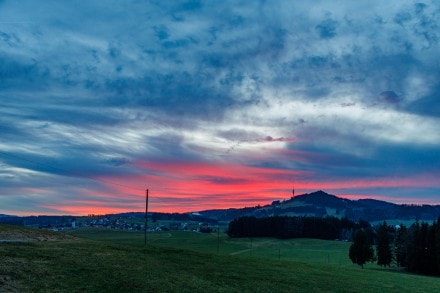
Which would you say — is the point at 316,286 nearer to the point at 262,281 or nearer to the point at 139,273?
the point at 262,281

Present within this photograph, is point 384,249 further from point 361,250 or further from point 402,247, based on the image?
point 361,250

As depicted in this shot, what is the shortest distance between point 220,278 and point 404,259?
92.0 meters

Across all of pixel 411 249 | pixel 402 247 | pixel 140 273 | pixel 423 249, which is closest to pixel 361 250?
pixel 402 247

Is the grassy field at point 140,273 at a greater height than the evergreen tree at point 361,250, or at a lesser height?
greater

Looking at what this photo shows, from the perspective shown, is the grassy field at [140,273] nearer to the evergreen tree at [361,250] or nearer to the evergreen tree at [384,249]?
the evergreen tree at [361,250]

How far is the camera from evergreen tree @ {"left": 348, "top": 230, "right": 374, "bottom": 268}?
119 m

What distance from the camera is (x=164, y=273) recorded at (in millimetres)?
40031

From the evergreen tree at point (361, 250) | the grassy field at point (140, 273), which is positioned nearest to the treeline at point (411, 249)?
the evergreen tree at point (361, 250)

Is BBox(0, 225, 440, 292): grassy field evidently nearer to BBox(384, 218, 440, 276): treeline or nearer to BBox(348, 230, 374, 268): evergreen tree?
BBox(384, 218, 440, 276): treeline

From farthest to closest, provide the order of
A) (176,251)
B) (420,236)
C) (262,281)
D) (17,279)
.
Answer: (420,236) → (176,251) → (262,281) → (17,279)

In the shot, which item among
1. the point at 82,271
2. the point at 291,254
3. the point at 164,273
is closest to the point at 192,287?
the point at 164,273

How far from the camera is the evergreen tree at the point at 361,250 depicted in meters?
119

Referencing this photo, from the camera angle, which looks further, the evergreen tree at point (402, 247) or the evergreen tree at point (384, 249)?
the evergreen tree at point (384, 249)

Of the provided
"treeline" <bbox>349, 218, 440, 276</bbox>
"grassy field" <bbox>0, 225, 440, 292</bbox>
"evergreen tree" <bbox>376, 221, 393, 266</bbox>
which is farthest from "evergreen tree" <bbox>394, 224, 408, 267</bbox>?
"grassy field" <bbox>0, 225, 440, 292</bbox>
